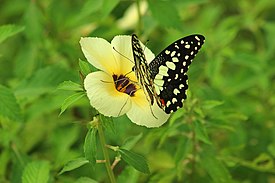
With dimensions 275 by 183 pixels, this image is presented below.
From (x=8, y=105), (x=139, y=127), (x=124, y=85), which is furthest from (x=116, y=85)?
(x=139, y=127)

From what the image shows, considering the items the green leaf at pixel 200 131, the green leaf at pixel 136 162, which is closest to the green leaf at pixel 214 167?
the green leaf at pixel 200 131

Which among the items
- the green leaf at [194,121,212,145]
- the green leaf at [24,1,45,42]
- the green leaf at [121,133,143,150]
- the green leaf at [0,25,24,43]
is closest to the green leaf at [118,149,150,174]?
the green leaf at [121,133,143,150]

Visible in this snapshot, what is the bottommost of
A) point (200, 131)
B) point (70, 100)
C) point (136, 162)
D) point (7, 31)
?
point (200, 131)

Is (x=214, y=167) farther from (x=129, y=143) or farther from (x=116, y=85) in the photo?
(x=116, y=85)

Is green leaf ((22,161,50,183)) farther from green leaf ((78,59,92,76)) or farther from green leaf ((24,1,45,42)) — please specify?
green leaf ((24,1,45,42))

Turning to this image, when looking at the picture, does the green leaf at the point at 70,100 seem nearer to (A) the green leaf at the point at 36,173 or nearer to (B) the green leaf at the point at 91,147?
(B) the green leaf at the point at 91,147

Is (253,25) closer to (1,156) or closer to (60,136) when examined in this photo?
(60,136)

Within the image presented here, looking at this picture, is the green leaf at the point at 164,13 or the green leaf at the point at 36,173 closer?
the green leaf at the point at 36,173

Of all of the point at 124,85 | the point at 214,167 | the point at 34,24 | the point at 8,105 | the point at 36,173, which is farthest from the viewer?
the point at 34,24
